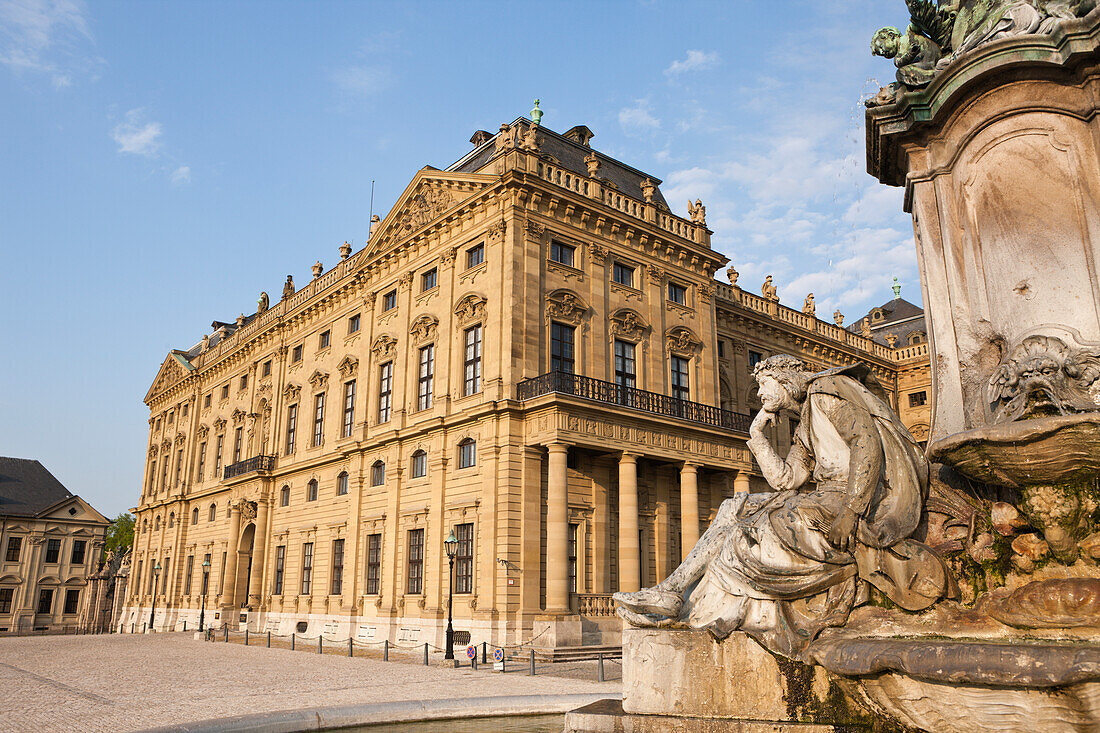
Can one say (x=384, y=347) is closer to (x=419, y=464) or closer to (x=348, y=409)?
(x=348, y=409)

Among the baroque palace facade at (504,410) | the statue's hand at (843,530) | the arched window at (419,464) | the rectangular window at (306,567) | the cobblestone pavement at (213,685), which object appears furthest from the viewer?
the rectangular window at (306,567)

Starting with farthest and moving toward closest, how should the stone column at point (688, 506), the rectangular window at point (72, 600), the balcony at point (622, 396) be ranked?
the rectangular window at point (72, 600)
the stone column at point (688, 506)
the balcony at point (622, 396)

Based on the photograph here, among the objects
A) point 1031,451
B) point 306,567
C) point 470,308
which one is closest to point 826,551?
point 1031,451

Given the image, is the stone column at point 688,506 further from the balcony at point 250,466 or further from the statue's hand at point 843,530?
the balcony at point 250,466

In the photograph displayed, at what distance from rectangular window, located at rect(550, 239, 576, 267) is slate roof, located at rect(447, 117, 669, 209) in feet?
9.62

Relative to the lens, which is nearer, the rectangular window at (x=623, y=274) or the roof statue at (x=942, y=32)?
the roof statue at (x=942, y=32)

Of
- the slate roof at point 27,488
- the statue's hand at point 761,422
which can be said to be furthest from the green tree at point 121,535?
the statue's hand at point 761,422

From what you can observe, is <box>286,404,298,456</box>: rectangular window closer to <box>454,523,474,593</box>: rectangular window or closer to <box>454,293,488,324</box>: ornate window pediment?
<box>454,293,488,324</box>: ornate window pediment

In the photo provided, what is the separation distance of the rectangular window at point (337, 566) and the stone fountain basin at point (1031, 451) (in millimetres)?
31499

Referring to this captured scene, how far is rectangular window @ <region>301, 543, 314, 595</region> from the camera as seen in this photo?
118 ft

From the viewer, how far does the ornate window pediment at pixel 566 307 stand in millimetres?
27906

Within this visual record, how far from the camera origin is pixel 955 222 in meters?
6.54

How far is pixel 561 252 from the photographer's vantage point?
29125 mm

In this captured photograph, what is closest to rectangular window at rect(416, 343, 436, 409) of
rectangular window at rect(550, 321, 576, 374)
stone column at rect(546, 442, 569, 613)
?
rectangular window at rect(550, 321, 576, 374)
